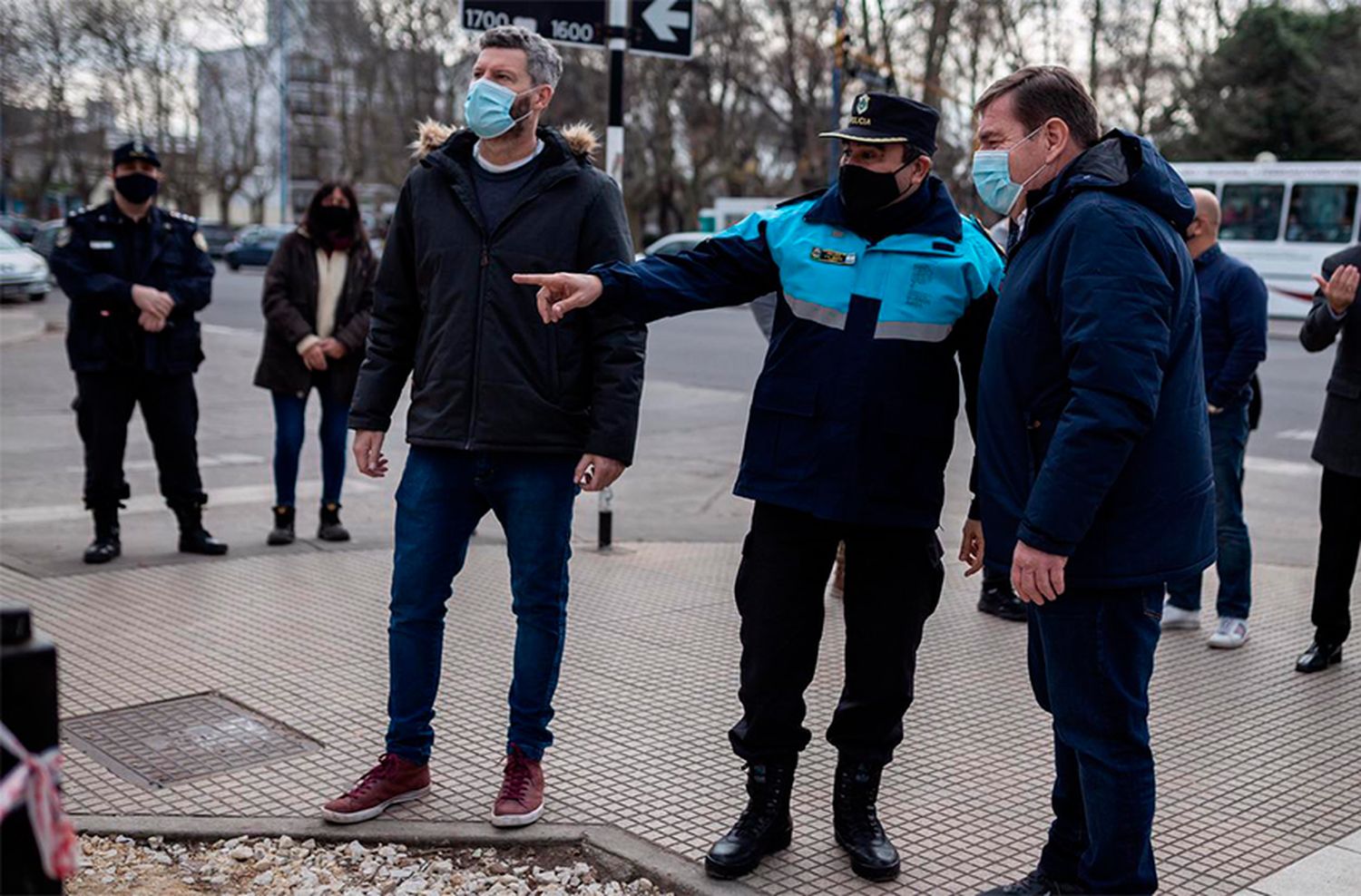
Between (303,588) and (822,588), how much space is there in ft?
11.5

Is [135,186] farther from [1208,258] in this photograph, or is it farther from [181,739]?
[1208,258]

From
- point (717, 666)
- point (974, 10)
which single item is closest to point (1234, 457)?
point (717, 666)

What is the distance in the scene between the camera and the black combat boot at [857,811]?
3.66 m

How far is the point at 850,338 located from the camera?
349cm

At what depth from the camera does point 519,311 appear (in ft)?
12.6

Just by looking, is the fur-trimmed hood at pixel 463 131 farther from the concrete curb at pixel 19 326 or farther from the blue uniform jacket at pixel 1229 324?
the concrete curb at pixel 19 326

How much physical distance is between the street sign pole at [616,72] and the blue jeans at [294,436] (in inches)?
77.2

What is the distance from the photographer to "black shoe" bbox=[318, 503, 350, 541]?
7.67 meters

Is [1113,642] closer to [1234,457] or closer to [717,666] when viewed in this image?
[717,666]

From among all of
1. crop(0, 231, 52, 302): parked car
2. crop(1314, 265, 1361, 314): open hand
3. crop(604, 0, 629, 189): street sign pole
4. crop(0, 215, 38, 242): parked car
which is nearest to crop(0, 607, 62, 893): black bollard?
crop(1314, 265, 1361, 314): open hand

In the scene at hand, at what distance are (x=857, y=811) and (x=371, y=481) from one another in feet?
22.0

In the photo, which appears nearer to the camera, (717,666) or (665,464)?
(717,666)

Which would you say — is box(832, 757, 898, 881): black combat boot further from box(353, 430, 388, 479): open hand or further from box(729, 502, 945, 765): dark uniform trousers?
box(353, 430, 388, 479): open hand

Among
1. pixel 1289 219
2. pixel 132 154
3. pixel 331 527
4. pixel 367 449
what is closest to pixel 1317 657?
pixel 367 449
